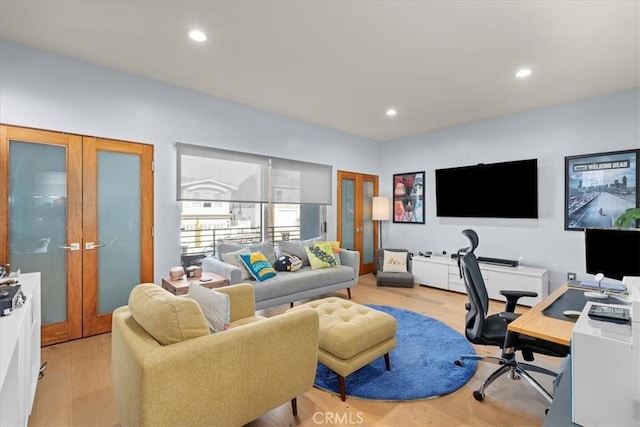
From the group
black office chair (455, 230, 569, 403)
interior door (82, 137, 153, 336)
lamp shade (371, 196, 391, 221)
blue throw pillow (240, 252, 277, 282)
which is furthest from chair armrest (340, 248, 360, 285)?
interior door (82, 137, 153, 336)

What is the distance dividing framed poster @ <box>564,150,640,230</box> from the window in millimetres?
3516

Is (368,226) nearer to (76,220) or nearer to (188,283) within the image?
(188,283)

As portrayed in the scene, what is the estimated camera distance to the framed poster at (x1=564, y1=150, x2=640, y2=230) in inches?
139

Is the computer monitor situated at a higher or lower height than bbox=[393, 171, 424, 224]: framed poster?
lower

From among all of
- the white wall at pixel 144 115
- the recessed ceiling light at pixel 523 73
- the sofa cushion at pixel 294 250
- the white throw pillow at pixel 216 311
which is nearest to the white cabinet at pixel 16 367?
the white throw pillow at pixel 216 311

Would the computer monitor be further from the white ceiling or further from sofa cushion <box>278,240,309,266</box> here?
sofa cushion <box>278,240,309,266</box>

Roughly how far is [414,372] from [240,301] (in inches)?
60.0

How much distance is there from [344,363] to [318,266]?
2180 mm

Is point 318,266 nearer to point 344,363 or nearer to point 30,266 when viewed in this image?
point 344,363

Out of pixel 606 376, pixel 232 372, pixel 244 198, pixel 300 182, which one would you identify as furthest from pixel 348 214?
pixel 606 376

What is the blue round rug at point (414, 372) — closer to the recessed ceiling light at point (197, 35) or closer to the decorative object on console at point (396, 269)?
the decorative object on console at point (396, 269)

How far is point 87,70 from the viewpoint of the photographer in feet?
9.91

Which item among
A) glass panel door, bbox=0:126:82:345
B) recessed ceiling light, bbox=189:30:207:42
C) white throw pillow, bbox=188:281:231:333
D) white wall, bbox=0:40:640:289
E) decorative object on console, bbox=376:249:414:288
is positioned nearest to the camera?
white throw pillow, bbox=188:281:231:333

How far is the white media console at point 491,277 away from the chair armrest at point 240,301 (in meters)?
3.31
